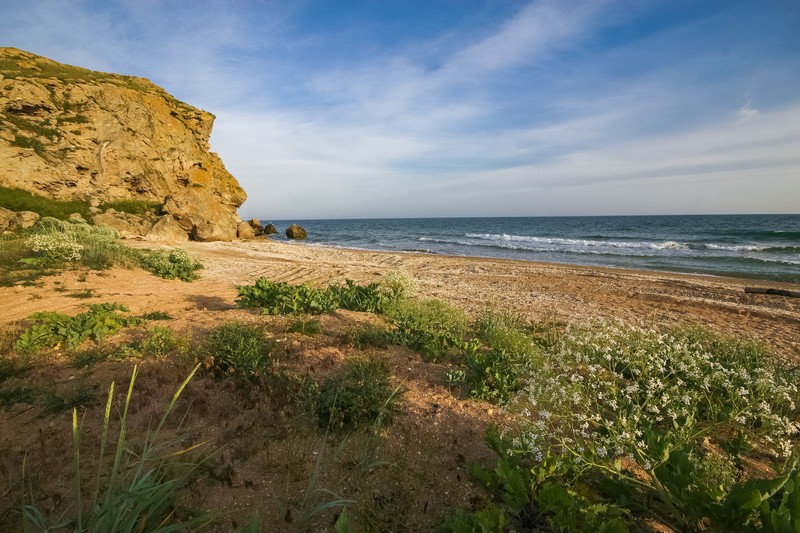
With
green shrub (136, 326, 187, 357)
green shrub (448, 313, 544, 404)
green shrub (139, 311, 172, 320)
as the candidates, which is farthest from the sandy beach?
green shrub (448, 313, 544, 404)

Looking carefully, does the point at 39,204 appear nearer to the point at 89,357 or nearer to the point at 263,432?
the point at 89,357

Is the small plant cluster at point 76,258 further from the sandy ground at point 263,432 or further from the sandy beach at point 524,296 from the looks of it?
the sandy ground at point 263,432

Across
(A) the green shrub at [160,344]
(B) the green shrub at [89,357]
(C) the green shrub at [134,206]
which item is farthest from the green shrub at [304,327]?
(C) the green shrub at [134,206]

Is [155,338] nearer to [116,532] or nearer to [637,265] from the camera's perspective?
[116,532]

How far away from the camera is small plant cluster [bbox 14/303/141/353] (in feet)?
16.5

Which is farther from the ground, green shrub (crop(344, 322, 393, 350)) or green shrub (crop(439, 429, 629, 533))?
green shrub (crop(344, 322, 393, 350))

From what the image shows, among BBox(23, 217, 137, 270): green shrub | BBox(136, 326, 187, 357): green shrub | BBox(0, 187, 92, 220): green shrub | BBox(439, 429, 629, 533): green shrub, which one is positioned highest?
BBox(0, 187, 92, 220): green shrub

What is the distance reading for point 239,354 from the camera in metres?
4.49

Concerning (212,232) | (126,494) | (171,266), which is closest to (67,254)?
(171,266)

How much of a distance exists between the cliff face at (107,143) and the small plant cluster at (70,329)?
24009mm

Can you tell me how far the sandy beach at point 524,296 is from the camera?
24.9ft

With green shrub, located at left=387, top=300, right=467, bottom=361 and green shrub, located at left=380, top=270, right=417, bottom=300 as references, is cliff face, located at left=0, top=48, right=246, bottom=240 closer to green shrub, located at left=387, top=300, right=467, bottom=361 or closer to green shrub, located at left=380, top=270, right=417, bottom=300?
green shrub, located at left=380, top=270, right=417, bottom=300

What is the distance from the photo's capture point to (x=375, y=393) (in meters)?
3.85

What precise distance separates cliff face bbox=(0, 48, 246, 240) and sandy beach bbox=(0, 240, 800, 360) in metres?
15.6
